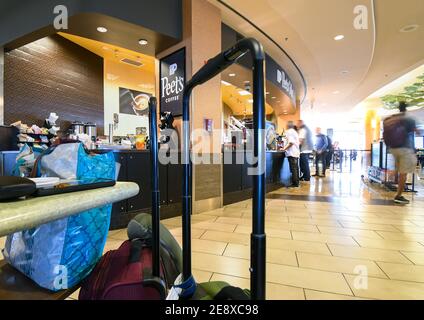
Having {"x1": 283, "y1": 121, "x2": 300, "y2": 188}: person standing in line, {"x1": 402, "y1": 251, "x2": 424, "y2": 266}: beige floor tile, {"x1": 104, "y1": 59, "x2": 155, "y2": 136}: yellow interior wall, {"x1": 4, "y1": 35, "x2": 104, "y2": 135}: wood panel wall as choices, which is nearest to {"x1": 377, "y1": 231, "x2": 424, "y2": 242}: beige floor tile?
{"x1": 402, "y1": 251, "x2": 424, "y2": 266}: beige floor tile

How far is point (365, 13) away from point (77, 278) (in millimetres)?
5421

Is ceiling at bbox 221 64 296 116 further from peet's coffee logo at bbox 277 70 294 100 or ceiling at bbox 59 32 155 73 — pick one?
ceiling at bbox 59 32 155 73

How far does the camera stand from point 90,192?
52cm

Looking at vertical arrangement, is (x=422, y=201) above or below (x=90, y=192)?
below

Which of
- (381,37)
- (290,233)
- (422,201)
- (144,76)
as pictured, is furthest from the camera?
(144,76)

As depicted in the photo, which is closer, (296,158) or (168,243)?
(168,243)

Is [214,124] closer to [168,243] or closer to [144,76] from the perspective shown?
[168,243]

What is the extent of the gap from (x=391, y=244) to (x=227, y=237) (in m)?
Result: 1.55

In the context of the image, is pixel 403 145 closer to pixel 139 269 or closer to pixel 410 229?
pixel 410 229

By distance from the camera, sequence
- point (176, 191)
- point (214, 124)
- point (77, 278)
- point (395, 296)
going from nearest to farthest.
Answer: point (77, 278) < point (395, 296) < point (176, 191) < point (214, 124)

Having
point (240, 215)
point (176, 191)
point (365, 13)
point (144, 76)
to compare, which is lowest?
point (240, 215)

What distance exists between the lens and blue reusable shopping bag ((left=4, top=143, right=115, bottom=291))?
587mm

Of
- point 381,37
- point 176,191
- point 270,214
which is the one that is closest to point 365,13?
point 381,37

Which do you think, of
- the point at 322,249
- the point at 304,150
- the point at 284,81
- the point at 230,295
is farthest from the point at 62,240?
the point at 284,81
